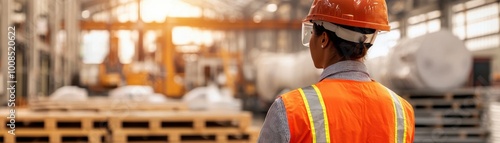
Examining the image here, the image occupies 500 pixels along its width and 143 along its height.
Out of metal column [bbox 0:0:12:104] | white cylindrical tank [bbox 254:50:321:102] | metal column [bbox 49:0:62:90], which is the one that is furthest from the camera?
metal column [bbox 49:0:62:90]

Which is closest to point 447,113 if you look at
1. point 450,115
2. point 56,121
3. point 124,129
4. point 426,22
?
point 450,115

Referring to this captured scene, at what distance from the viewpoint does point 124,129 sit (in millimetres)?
4707

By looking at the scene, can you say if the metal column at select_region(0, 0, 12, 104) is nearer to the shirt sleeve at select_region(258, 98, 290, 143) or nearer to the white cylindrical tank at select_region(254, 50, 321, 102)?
the white cylindrical tank at select_region(254, 50, 321, 102)

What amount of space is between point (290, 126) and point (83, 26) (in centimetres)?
1334

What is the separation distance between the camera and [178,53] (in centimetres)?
1592

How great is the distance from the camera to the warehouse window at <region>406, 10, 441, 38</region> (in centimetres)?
2027

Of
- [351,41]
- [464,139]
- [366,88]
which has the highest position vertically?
[351,41]

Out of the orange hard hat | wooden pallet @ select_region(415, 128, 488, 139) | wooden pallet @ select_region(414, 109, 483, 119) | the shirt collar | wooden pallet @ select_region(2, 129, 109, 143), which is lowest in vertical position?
wooden pallet @ select_region(415, 128, 488, 139)

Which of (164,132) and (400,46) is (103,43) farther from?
(164,132)


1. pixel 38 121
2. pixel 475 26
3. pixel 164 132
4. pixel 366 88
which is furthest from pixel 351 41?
pixel 475 26

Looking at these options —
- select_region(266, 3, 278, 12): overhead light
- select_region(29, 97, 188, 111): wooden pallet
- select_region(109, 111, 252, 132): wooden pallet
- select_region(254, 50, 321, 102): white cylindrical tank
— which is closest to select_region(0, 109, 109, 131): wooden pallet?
select_region(109, 111, 252, 132): wooden pallet

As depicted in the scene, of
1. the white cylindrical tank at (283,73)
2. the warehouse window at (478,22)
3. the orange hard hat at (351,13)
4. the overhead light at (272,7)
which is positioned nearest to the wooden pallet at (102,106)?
the white cylindrical tank at (283,73)

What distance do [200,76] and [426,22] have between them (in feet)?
29.8

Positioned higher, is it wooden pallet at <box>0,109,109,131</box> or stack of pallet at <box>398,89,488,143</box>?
wooden pallet at <box>0,109,109,131</box>
